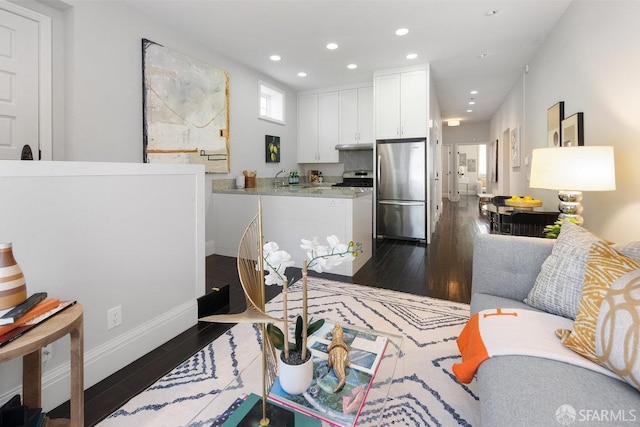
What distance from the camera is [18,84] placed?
2396 millimetres

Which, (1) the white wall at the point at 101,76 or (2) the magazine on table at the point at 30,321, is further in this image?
(1) the white wall at the point at 101,76

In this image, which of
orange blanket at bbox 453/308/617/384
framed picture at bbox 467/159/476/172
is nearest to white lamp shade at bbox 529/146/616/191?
orange blanket at bbox 453/308/617/384

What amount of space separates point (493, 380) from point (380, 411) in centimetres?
37

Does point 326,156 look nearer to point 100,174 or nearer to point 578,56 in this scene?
point 578,56

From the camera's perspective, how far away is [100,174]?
1591 millimetres

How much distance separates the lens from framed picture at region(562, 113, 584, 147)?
2.67m

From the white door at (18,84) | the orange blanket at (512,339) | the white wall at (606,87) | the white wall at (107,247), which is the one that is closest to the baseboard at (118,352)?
the white wall at (107,247)

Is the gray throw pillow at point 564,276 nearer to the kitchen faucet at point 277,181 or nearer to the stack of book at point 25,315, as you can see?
the stack of book at point 25,315

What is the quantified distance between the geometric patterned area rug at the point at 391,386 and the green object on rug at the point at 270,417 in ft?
0.17

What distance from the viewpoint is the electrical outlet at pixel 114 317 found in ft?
5.46

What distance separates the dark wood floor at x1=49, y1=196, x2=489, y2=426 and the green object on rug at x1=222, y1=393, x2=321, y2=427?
0.88 m

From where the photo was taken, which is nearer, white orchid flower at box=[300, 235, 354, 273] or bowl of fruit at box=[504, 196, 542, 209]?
white orchid flower at box=[300, 235, 354, 273]

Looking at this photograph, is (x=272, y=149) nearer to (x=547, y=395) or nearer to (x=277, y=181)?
(x=277, y=181)

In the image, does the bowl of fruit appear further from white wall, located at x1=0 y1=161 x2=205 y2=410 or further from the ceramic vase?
the ceramic vase
